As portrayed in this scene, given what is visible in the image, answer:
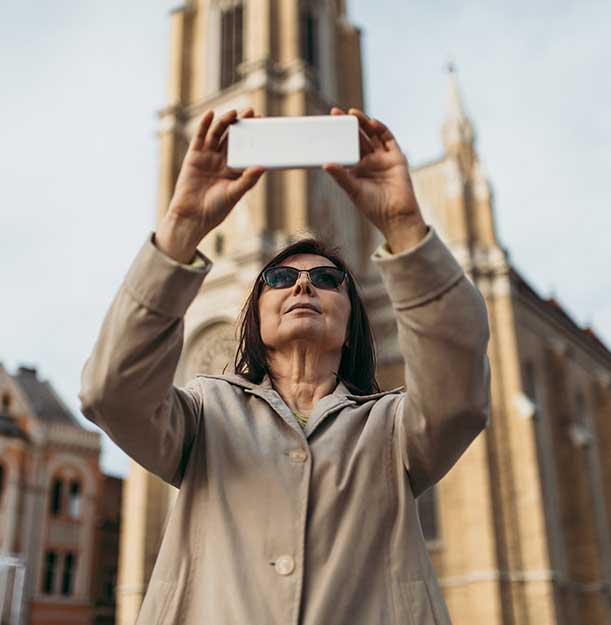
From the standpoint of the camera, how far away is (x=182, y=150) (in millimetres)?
23625

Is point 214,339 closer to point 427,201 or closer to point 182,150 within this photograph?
point 182,150

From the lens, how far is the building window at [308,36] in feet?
82.3

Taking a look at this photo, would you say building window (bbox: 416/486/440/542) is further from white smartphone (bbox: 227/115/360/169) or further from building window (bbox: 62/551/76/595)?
white smartphone (bbox: 227/115/360/169)

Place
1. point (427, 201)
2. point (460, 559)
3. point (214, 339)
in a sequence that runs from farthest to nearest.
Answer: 1. point (427, 201)
2. point (214, 339)
3. point (460, 559)

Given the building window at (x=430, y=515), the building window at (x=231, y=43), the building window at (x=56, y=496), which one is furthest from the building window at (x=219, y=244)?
the building window at (x=56, y=496)

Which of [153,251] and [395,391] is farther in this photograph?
[395,391]

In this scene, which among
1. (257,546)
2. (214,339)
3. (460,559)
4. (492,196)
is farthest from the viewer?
(492,196)

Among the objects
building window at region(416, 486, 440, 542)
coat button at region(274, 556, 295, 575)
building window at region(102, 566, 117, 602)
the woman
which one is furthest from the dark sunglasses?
building window at region(102, 566, 117, 602)

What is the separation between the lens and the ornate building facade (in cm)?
2450

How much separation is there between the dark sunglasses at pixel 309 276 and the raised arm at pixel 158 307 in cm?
41

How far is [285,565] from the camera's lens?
1598 millimetres

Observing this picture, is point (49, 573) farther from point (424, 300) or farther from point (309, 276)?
point (424, 300)

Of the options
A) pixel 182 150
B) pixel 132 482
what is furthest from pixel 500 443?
pixel 182 150

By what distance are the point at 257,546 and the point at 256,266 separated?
59.1ft
